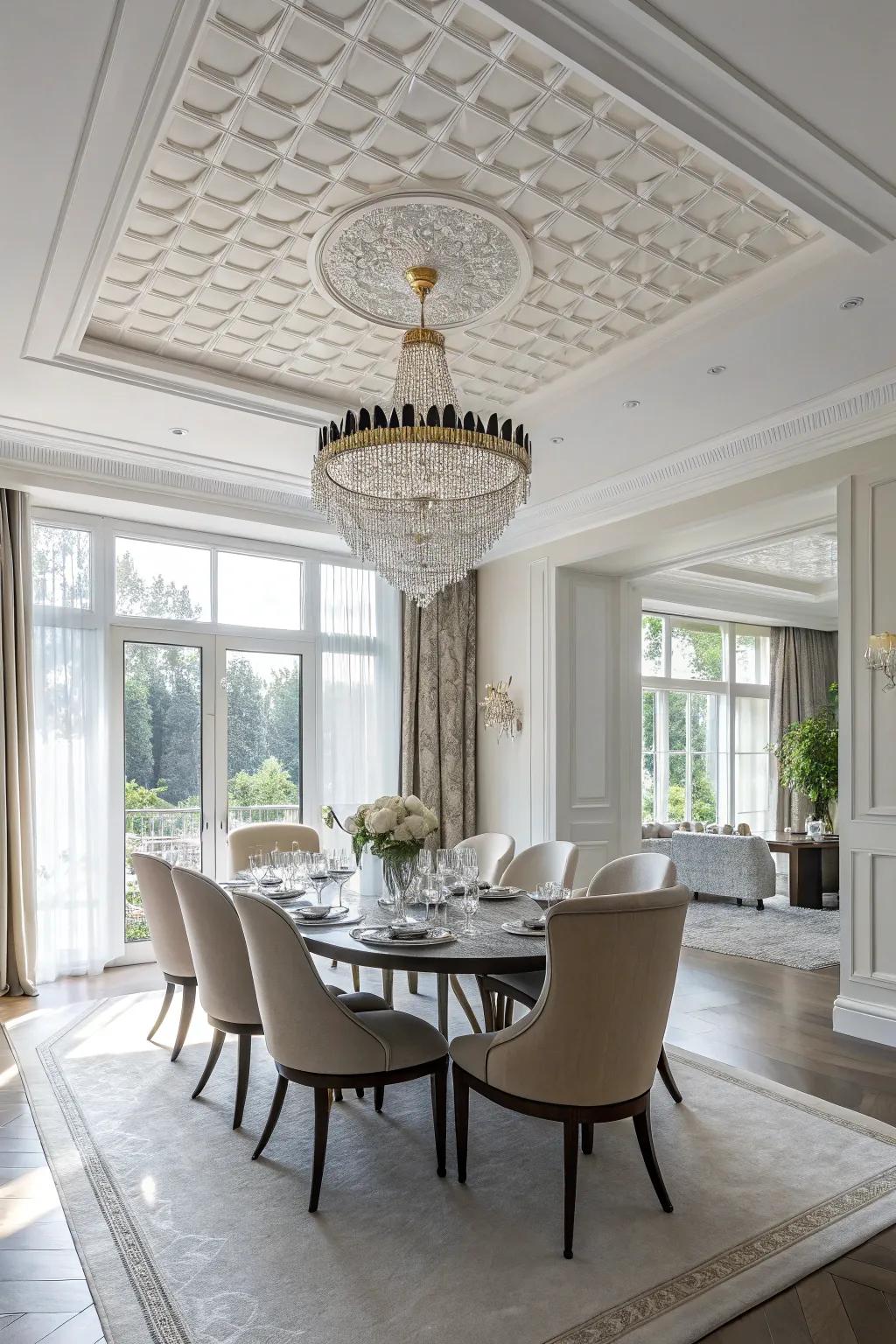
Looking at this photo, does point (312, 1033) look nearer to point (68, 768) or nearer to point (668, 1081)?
point (668, 1081)

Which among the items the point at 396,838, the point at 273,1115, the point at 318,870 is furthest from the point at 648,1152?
the point at 318,870

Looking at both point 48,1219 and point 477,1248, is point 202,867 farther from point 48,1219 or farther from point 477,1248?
point 477,1248

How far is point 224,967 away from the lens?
3248mm

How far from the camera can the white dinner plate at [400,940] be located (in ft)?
9.58

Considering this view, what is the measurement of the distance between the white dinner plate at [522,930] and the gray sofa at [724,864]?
4.84 metres

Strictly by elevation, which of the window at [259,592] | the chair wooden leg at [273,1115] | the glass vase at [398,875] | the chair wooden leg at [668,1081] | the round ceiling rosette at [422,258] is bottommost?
the chair wooden leg at [668,1081]

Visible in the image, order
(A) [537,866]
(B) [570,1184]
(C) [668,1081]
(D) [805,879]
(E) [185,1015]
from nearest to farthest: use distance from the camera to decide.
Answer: (B) [570,1184] → (C) [668,1081] → (E) [185,1015] → (A) [537,866] → (D) [805,879]

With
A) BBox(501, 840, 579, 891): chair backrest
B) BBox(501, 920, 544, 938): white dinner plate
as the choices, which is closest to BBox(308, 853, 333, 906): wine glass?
BBox(501, 920, 544, 938): white dinner plate

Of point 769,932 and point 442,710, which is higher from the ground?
point 442,710

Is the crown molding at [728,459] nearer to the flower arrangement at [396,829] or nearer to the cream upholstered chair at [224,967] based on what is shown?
the flower arrangement at [396,829]

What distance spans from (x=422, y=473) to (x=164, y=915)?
6.94ft

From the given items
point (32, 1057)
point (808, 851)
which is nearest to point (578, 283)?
point (32, 1057)

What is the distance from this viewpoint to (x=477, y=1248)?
7.93 ft

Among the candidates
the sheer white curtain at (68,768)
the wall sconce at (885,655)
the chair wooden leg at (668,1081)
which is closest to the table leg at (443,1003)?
the chair wooden leg at (668,1081)
